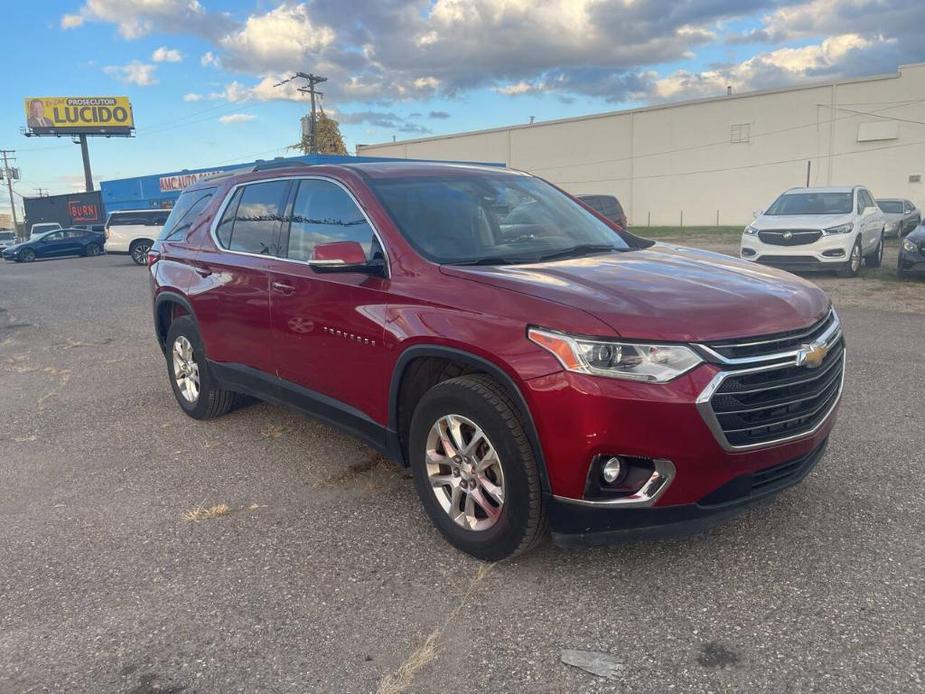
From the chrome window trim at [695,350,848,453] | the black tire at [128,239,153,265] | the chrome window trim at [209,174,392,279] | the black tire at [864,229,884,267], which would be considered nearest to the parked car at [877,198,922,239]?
the black tire at [864,229,884,267]

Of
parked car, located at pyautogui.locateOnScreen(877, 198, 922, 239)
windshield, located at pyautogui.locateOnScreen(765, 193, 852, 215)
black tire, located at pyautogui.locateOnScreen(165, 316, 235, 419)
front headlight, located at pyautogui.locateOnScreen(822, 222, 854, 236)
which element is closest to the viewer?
black tire, located at pyautogui.locateOnScreen(165, 316, 235, 419)

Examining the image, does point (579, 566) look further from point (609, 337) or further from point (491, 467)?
point (609, 337)

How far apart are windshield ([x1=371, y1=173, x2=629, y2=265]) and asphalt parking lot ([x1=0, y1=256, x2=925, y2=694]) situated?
4.57ft

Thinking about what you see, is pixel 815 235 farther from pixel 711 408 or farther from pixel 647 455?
pixel 647 455

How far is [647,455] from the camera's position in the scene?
2.77 meters

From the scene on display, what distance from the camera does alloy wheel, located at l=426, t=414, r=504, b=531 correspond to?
10.4ft

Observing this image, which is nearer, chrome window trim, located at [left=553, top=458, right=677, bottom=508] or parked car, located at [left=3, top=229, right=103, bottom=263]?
chrome window trim, located at [left=553, top=458, right=677, bottom=508]

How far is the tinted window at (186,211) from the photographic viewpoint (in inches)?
217

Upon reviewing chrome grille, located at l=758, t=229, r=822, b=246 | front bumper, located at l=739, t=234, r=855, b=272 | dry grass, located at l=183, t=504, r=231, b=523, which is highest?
chrome grille, located at l=758, t=229, r=822, b=246

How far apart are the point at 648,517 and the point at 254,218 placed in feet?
10.4

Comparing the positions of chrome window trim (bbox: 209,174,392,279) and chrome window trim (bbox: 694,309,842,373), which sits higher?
chrome window trim (bbox: 209,174,392,279)

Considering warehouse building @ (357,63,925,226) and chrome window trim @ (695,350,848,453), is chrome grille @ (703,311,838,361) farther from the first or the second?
warehouse building @ (357,63,925,226)

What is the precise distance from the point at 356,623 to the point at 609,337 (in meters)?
1.47

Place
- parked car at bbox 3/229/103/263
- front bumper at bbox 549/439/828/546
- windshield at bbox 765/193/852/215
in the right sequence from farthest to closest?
parked car at bbox 3/229/103/263 → windshield at bbox 765/193/852/215 → front bumper at bbox 549/439/828/546
